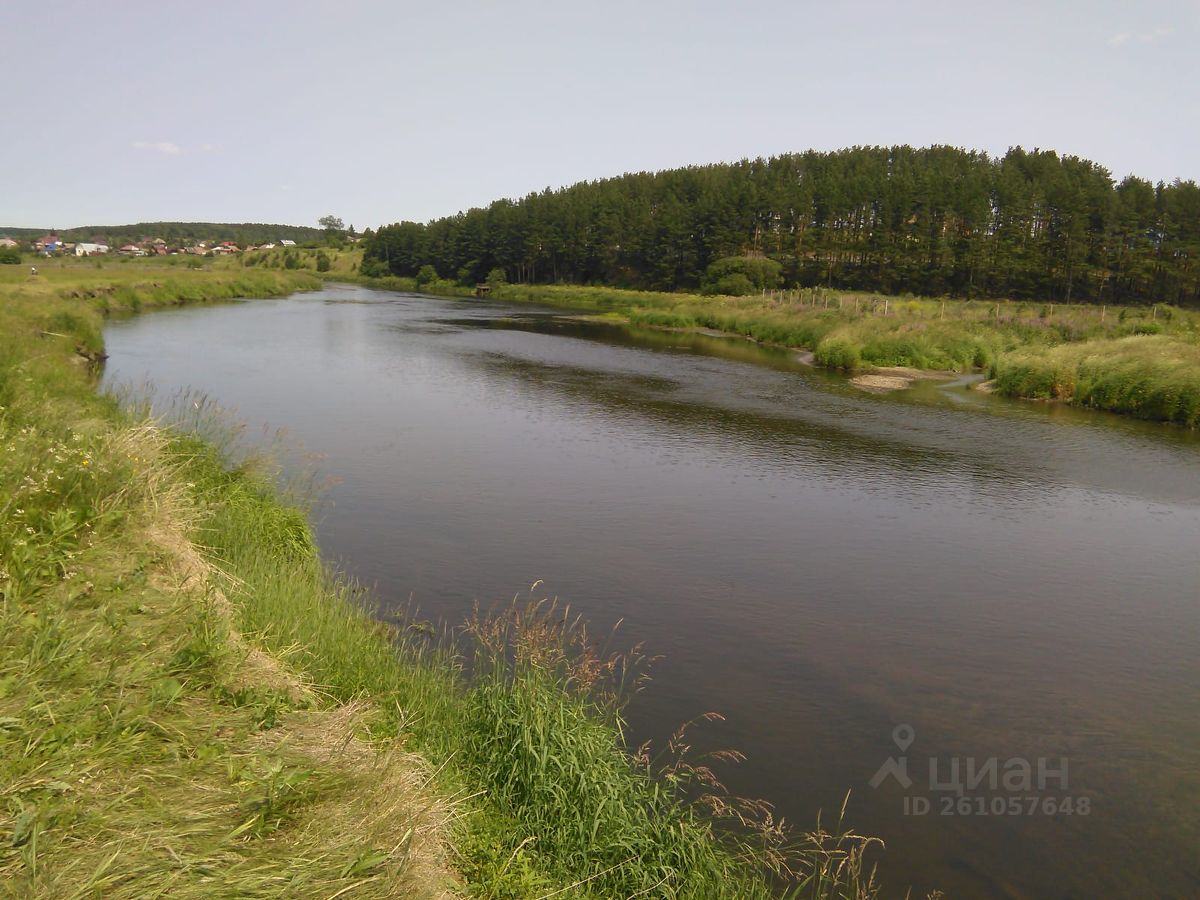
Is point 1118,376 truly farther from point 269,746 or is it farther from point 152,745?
point 152,745

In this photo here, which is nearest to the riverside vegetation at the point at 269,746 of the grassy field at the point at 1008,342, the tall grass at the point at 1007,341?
the grassy field at the point at 1008,342

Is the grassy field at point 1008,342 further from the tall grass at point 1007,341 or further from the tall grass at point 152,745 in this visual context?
the tall grass at point 152,745

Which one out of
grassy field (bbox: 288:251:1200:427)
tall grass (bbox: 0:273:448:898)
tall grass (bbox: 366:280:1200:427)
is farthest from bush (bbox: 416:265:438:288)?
tall grass (bbox: 0:273:448:898)

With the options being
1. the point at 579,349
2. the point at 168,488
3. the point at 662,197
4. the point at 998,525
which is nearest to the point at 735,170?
the point at 662,197

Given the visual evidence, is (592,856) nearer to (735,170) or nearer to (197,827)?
(197,827)

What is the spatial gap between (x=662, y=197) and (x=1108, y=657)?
104 meters

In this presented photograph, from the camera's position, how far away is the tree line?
219ft

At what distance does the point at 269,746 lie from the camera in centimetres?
468

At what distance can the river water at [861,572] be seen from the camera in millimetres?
6977

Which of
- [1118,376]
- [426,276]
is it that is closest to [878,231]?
[1118,376]

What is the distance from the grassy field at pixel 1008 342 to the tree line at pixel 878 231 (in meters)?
18.9

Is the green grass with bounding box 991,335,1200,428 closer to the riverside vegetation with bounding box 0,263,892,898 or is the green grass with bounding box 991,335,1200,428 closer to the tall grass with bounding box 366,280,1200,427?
the tall grass with bounding box 366,280,1200,427

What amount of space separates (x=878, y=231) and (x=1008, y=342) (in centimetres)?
4217

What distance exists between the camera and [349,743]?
16.5ft
